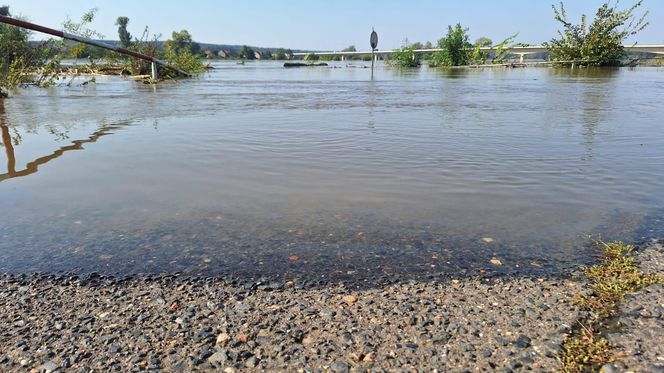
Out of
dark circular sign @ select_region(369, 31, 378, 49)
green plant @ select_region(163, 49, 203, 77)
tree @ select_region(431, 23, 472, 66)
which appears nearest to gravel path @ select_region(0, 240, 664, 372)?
green plant @ select_region(163, 49, 203, 77)

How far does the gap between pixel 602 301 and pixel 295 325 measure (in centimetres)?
148

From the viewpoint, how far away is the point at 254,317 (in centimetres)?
227

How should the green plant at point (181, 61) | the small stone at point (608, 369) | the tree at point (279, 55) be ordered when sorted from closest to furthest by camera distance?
the small stone at point (608, 369), the green plant at point (181, 61), the tree at point (279, 55)

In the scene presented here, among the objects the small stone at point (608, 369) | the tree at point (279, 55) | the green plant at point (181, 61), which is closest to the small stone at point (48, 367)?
the small stone at point (608, 369)

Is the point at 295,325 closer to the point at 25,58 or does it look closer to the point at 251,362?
the point at 251,362

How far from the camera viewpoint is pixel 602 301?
233 cm

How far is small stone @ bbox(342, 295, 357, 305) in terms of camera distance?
7.89 feet

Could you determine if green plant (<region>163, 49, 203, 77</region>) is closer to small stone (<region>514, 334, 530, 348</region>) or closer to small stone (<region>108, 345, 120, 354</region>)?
small stone (<region>108, 345, 120, 354</region>)

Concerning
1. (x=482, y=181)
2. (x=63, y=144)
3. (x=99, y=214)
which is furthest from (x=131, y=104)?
(x=482, y=181)

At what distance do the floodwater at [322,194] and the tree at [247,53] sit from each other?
109 meters

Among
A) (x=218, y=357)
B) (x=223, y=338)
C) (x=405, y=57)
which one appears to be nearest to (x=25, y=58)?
(x=223, y=338)

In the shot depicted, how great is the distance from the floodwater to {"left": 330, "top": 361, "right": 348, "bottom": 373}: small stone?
0.81 m

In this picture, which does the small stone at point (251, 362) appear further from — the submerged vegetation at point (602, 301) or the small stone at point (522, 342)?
the submerged vegetation at point (602, 301)

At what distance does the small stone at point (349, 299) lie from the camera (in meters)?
2.40
